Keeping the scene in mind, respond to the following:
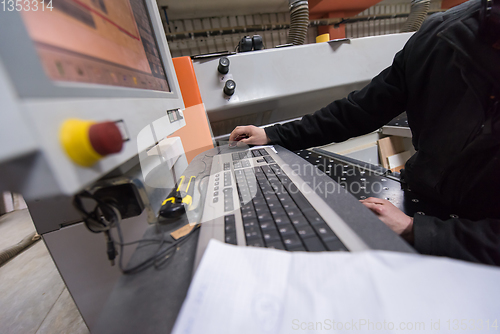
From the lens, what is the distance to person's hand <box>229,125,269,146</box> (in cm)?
71

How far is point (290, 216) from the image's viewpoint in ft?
0.95

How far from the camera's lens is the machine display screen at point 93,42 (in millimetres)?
165

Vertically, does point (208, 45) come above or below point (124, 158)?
above

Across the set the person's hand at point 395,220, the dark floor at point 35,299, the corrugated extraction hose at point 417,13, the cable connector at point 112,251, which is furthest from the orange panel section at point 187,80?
the corrugated extraction hose at point 417,13

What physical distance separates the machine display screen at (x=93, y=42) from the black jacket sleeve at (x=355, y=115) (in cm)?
47

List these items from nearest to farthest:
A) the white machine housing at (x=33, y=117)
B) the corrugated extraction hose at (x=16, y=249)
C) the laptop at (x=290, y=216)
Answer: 1. the white machine housing at (x=33, y=117)
2. the laptop at (x=290, y=216)
3. the corrugated extraction hose at (x=16, y=249)

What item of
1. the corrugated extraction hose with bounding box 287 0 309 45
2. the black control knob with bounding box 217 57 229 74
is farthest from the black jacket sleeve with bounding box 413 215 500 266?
the corrugated extraction hose with bounding box 287 0 309 45

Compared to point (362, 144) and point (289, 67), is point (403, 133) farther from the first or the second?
Answer: point (289, 67)

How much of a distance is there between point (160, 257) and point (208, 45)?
1.73 m

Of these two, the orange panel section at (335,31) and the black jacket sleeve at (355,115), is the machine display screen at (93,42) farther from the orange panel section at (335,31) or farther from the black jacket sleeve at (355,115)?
the orange panel section at (335,31)

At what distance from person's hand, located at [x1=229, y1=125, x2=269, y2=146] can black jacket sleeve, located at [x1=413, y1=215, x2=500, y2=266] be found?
50 cm

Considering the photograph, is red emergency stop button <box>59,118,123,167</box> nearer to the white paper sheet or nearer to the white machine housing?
the white machine housing

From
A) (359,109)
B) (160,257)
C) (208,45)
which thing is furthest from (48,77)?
(208,45)

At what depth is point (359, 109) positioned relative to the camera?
0.64 metres
